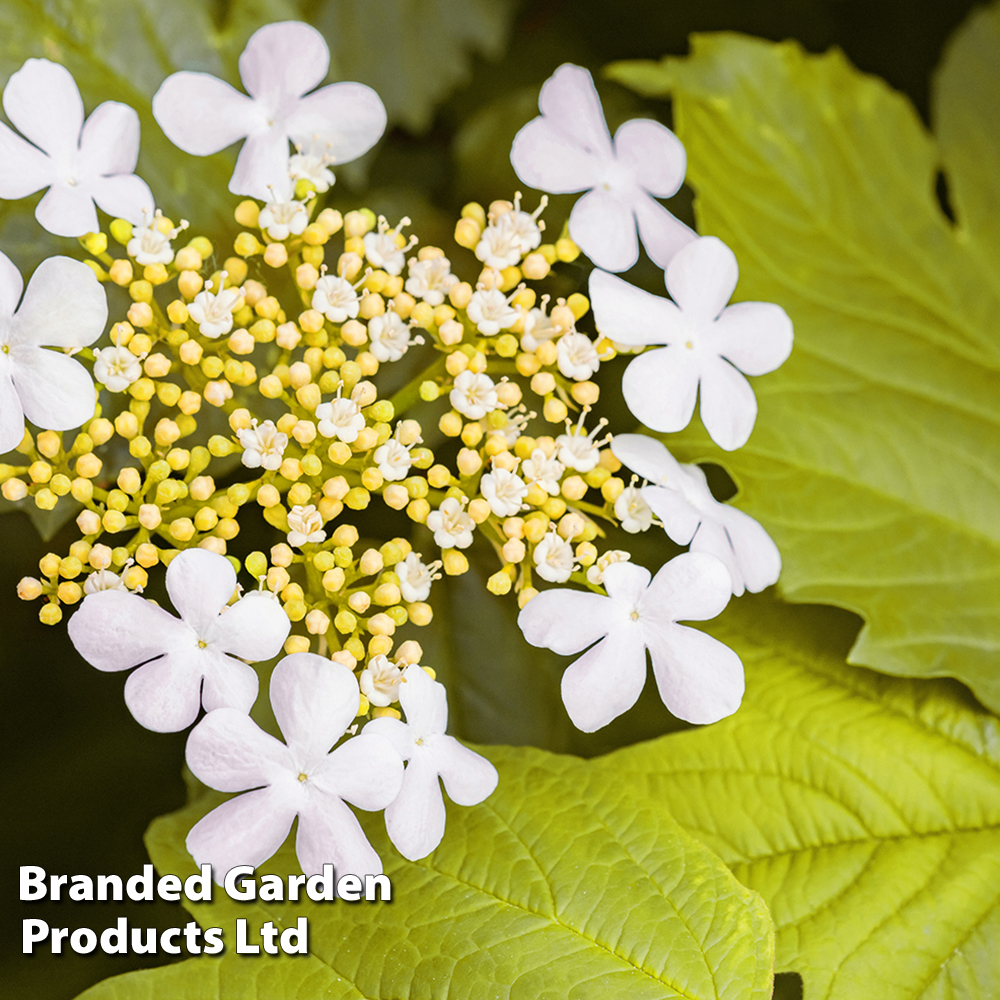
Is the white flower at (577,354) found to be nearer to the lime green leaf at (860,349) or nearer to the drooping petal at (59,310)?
the lime green leaf at (860,349)

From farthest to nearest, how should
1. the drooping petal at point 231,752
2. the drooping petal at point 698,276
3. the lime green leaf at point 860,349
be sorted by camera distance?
1. the lime green leaf at point 860,349
2. the drooping petal at point 698,276
3. the drooping petal at point 231,752

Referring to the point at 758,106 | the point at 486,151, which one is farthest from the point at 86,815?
the point at 758,106

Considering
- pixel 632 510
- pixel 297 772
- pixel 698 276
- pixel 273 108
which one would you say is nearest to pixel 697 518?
pixel 632 510

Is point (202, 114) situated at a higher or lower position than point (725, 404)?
higher

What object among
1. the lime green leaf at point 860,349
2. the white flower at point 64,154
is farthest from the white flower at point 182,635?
the lime green leaf at point 860,349

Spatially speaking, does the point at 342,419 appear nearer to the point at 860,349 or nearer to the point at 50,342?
the point at 50,342

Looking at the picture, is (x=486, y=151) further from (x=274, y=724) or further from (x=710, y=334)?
(x=274, y=724)
